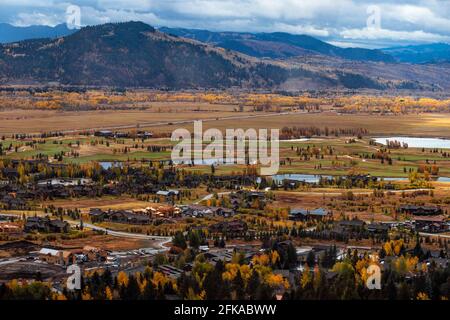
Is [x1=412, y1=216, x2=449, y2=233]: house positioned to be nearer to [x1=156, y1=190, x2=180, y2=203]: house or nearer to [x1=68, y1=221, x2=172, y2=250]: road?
[x1=68, y1=221, x2=172, y2=250]: road

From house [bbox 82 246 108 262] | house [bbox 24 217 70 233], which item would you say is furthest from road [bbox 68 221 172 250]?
house [bbox 82 246 108 262]

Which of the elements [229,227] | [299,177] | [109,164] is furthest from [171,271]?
[109,164]

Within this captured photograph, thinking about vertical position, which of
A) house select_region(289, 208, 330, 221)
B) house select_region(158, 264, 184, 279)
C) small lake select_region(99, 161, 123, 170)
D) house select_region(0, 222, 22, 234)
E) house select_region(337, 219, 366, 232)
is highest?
small lake select_region(99, 161, 123, 170)

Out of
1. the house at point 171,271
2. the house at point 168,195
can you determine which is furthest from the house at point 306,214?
the house at point 171,271

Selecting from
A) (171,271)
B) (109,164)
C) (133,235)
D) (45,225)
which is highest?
(109,164)

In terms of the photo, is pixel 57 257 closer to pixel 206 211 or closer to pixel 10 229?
pixel 10 229
